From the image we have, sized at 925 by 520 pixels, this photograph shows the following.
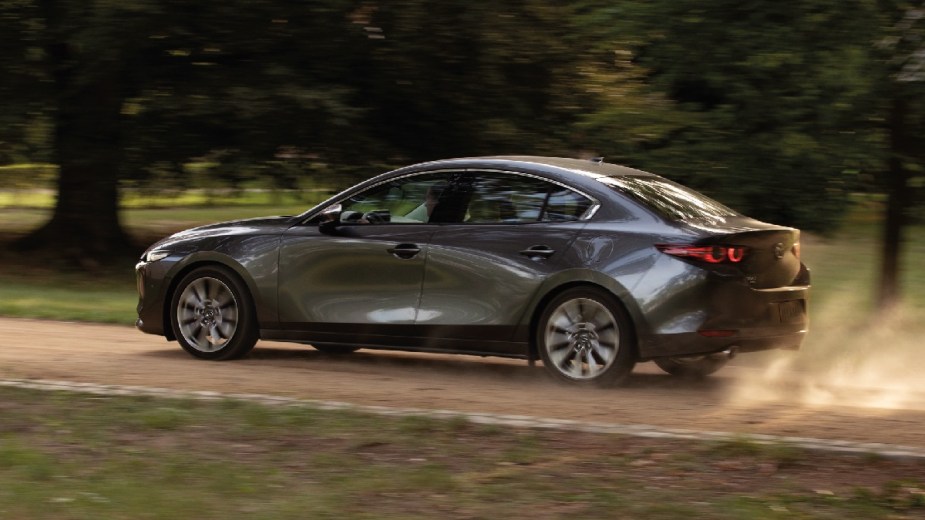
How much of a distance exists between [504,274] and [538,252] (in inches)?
11.6

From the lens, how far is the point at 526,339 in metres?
9.84

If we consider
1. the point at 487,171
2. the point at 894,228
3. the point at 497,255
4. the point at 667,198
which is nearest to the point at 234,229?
the point at 487,171

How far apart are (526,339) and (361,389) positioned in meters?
1.18

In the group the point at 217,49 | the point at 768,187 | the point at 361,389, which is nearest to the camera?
the point at 361,389

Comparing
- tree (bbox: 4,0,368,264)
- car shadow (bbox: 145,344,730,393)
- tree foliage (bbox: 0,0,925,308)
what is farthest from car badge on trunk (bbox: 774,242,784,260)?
tree (bbox: 4,0,368,264)

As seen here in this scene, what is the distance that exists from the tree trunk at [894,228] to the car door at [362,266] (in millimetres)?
5975

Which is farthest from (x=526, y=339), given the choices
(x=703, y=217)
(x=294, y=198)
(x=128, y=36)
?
(x=294, y=198)

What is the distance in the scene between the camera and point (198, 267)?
10.9 m

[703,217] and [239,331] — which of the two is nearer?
[703,217]

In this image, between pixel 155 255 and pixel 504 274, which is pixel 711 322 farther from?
pixel 155 255

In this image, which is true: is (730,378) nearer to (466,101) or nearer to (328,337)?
(328,337)

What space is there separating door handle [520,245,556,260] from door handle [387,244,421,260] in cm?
84

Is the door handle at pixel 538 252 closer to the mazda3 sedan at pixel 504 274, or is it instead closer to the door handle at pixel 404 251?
the mazda3 sedan at pixel 504 274

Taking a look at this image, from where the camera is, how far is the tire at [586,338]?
9500mm
